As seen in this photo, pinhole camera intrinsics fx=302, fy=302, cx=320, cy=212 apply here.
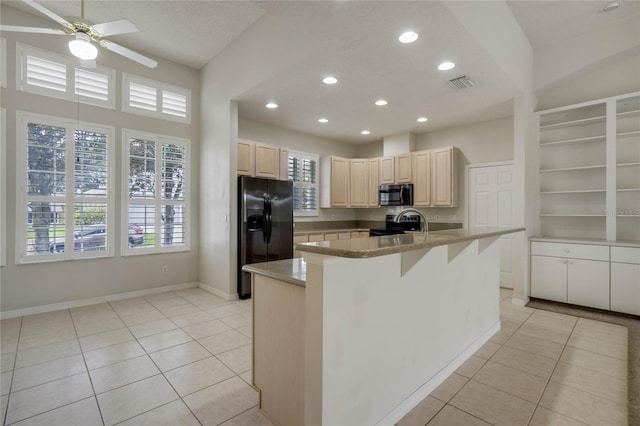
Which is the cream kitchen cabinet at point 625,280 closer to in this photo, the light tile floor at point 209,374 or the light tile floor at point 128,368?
the light tile floor at point 209,374

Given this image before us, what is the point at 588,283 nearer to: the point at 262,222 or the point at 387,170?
the point at 387,170

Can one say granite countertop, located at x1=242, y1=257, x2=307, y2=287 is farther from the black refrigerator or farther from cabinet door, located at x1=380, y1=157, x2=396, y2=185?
cabinet door, located at x1=380, y1=157, x2=396, y2=185

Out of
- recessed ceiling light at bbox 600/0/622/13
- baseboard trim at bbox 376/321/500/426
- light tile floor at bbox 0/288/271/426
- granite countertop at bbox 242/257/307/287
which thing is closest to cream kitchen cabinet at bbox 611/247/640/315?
baseboard trim at bbox 376/321/500/426

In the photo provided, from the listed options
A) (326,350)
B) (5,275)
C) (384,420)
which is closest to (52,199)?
(5,275)

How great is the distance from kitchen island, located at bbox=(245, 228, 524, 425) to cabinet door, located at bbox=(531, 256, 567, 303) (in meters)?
2.68

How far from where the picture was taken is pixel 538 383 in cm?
227

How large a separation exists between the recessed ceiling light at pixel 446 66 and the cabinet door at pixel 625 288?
10.2 ft

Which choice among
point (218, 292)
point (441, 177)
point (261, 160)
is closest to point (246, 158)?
point (261, 160)

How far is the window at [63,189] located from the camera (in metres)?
3.66

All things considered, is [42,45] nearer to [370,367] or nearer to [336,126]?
[336,126]

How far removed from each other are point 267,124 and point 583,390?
5.45m

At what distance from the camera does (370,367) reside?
5.62 feet

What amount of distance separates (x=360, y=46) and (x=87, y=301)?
469 centimetres

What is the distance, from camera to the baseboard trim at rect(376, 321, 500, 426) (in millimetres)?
1860
